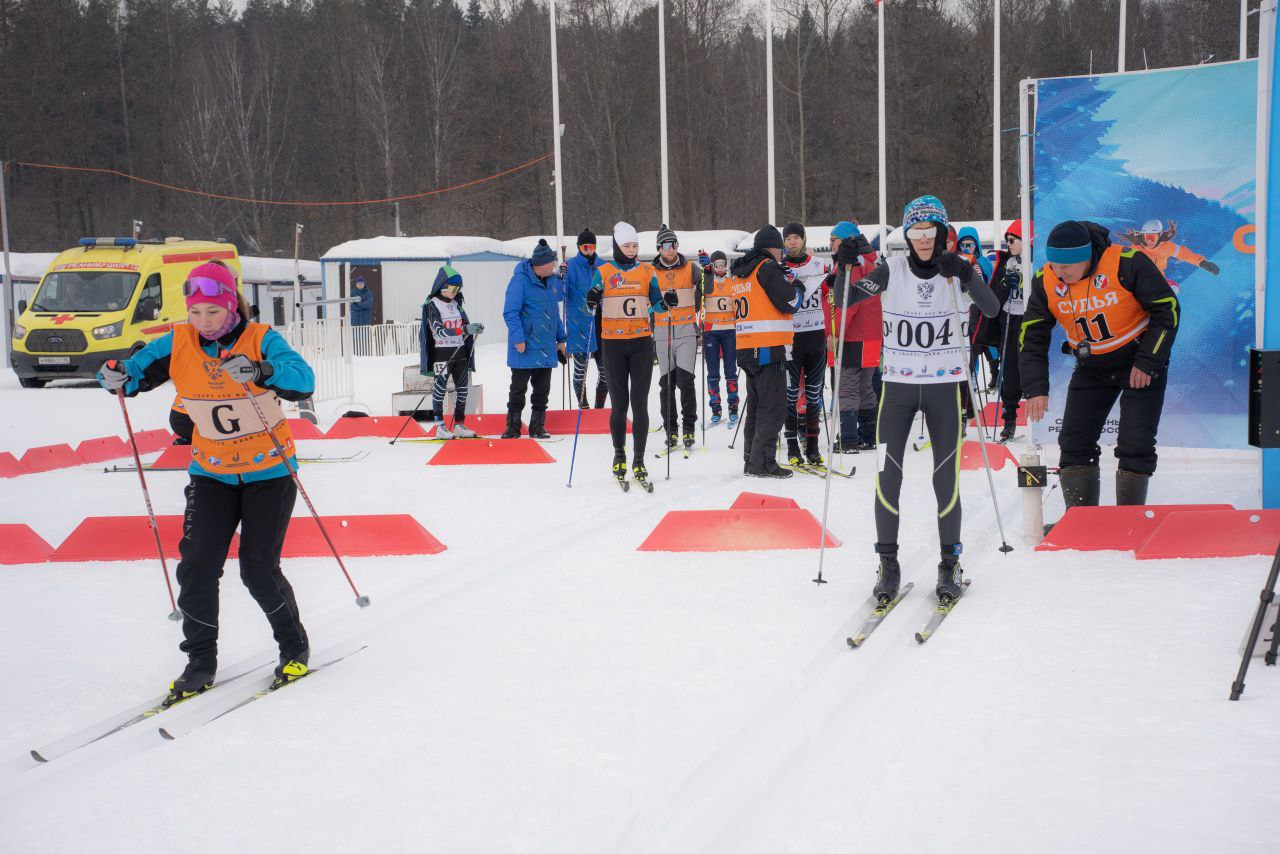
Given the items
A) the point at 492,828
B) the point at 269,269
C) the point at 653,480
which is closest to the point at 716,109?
the point at 269,269

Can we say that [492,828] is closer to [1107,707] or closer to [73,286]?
[1107,707]

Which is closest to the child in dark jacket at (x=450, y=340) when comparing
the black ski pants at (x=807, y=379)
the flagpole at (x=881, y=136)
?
the black ski pants at (x=807, y=379)

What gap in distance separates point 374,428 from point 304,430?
695 mm

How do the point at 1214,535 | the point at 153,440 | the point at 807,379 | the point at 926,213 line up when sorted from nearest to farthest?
the point at 926,213
the point at 1214,535
the point at 807,379
the point at 153,440

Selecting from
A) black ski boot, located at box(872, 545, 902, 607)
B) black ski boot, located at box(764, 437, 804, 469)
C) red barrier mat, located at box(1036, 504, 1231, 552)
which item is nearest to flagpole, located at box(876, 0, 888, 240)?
black ski boot, located at box(764, 437, 804, 469)

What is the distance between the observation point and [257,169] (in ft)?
167

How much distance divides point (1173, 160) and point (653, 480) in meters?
4.23

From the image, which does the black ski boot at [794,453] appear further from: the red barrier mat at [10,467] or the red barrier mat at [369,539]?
the red barrier mat at [10,467]

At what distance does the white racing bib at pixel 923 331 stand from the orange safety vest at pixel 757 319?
3430 mm

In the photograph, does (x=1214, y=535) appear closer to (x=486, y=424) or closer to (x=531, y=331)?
(x=531, y=331)

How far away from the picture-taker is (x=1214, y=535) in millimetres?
6391

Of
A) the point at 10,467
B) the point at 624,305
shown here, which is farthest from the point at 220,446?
the point at 10,467

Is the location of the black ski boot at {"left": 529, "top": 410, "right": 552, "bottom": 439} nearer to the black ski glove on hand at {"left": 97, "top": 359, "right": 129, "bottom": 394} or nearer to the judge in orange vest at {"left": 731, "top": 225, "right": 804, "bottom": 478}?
the judge in orange vest at {"left": 731, "top": 225, "right": 804, "bottom": 478}

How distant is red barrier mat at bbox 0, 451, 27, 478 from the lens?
34.7 ft
